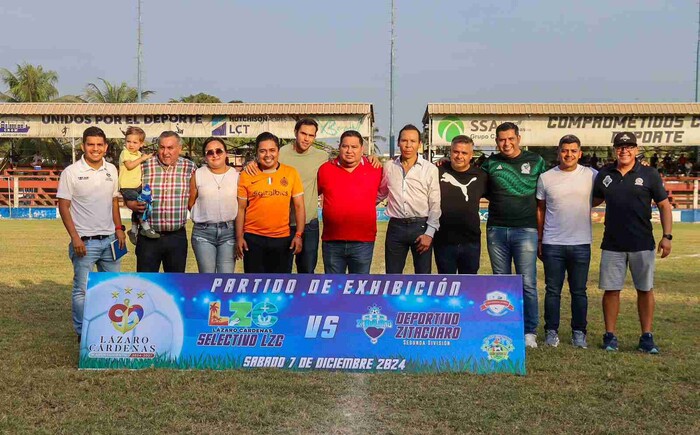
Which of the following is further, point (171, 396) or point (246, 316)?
point (246, 316)

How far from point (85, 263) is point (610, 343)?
454 centimetres

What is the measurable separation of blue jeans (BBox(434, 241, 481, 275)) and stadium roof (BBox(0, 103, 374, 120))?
25941mm

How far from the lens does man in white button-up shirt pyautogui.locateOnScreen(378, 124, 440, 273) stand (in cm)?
577

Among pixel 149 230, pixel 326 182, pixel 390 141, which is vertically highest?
pixel 390 141

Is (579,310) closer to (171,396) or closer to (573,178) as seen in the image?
(573,178)

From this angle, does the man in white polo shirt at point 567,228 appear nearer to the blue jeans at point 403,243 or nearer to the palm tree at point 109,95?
the blue jeans at point 403,243

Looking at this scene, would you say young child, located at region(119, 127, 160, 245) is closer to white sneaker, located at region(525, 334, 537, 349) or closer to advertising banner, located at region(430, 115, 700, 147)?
white sneaker, located at region(525, 334, 537, 349)

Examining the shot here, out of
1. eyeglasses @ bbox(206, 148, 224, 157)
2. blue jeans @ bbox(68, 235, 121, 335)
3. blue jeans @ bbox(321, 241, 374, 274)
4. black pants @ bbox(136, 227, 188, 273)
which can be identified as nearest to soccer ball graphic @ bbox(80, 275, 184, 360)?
black pants @ bbox(136, 227, 188, 273)

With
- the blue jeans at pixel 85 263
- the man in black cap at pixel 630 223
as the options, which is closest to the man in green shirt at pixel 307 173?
the blue jeans at pixel 85 263

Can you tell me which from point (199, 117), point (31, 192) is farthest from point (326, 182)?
point (31, 192)

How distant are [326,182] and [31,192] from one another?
31.4 metres

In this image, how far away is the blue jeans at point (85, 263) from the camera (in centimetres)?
596

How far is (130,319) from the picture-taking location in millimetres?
5199

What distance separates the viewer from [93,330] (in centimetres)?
518
